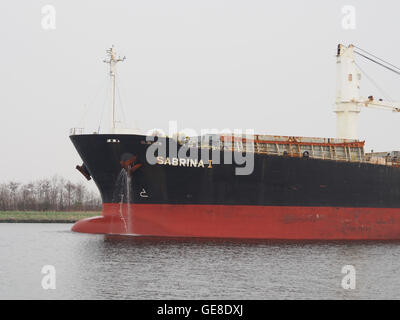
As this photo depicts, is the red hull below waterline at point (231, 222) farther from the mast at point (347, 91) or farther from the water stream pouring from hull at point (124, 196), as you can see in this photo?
the mast at point (347, 91)

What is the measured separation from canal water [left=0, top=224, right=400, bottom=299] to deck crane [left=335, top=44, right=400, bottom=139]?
23.9 ft

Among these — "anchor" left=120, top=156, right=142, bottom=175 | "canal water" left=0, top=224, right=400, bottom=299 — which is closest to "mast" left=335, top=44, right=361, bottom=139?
"canal water" left=0, top=224, right=400, bottom=299

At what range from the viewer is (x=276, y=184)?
72.2 ft

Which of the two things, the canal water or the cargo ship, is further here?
the cargo ship

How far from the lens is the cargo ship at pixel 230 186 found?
21.0 meters

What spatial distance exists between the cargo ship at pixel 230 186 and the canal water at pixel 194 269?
1.20m

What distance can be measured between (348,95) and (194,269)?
47.9ft

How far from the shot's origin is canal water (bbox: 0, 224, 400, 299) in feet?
40.4

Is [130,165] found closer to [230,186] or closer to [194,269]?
[230,186]

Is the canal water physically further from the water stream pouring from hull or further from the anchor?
the anchor

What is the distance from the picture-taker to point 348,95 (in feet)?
85.3

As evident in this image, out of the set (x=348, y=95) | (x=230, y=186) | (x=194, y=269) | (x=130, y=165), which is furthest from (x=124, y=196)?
(x=348, y=95)
